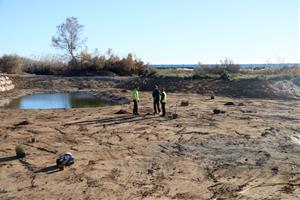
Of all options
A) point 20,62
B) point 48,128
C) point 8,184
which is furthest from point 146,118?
point 20,62

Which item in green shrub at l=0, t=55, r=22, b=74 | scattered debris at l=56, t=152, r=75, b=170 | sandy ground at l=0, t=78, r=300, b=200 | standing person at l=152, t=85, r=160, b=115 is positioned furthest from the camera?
green shrub at l=0, t=55, r=22, b=74

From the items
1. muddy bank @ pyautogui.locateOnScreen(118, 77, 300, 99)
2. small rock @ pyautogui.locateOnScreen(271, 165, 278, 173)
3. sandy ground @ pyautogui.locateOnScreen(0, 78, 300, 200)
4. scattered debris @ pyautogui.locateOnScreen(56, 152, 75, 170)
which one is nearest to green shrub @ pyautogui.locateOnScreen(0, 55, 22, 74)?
muddy bank @ pyautogui.locateOnScreen(118, 77, 300, 99)

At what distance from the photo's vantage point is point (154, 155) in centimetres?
1496

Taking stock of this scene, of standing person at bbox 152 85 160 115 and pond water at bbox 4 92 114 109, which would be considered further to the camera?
pond water at bbox 4 92 114 109

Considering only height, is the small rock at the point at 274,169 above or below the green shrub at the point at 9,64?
below

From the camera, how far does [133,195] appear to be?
10.9 m

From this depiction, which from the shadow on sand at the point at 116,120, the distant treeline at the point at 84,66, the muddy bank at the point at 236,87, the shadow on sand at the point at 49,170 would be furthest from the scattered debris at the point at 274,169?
the distant treeline at the point at 84,66

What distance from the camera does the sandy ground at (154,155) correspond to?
1134 cm

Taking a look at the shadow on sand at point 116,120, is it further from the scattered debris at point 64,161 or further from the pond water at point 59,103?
the pond water at point 59,103

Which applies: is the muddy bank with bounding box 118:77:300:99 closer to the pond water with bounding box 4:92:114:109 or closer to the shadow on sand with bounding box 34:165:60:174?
the pond water with bounding box 4:92:114:109

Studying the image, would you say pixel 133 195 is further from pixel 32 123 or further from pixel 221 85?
pixel 221 85

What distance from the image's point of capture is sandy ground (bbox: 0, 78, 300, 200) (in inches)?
446

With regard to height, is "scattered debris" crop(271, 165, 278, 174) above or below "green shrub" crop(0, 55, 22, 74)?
below

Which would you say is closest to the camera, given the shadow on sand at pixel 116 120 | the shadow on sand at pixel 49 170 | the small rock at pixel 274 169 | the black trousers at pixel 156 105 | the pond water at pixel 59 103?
the small rock at pixel 274 169
